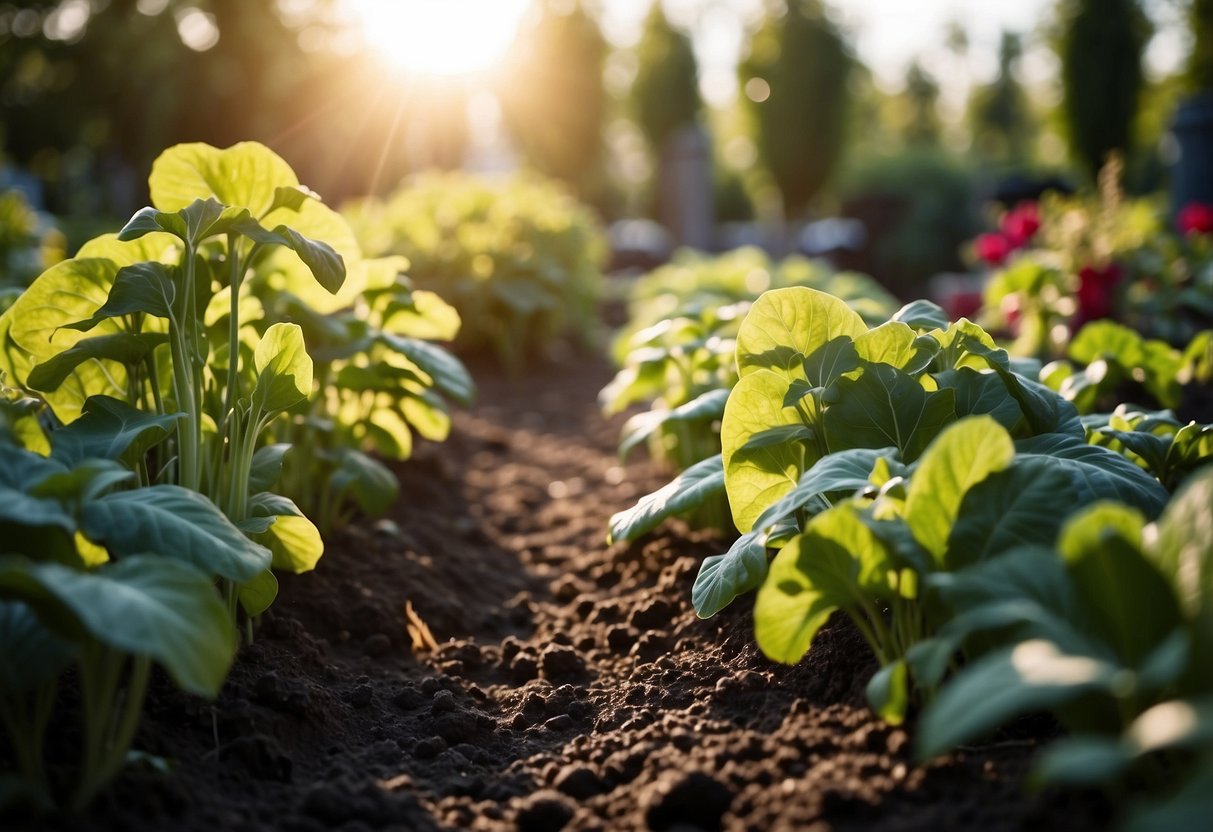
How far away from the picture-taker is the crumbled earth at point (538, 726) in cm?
142

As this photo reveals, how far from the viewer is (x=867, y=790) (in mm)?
1408

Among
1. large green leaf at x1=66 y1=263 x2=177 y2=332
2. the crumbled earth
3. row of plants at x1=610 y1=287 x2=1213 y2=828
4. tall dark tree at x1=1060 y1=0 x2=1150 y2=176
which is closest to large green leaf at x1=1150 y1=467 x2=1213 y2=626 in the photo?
row of plants at x1=610 y1=287 x2=1213 y2=828

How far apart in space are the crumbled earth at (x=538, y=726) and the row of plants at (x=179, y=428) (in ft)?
0.47

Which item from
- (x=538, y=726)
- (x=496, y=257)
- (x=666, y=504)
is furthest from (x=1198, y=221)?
(x=538, y=726)

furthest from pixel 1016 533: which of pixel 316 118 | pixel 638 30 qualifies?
pixel 638 30

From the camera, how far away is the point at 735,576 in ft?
5.91

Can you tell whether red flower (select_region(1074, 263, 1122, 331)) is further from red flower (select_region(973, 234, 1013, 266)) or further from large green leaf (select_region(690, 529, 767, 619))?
large green leaf (select_region(690, 529, 767, 619))

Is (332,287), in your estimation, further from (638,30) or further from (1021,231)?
(638,30)

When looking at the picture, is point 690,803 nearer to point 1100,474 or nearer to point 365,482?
point 1100,474

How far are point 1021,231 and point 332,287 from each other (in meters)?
4.03

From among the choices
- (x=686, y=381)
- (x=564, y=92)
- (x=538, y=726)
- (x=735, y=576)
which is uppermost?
(x=564, y=92)

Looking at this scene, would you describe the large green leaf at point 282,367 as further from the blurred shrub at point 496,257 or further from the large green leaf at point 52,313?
the blurred shrub at point 496,257

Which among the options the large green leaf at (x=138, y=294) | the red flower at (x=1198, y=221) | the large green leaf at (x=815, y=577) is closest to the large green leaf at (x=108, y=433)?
the large green leaf at (x=138, y=294)

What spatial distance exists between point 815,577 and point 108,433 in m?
1.15
